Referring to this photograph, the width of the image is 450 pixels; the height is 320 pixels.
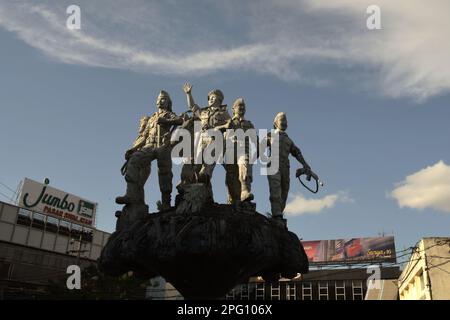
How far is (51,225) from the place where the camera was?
35656 mm

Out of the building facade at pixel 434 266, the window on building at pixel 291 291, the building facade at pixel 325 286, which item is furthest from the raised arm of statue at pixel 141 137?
the window on building at pixel 291 291

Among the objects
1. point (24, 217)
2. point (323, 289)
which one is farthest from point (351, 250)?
point (24, 217)

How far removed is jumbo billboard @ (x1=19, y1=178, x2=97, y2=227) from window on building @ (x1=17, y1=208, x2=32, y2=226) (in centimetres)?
57

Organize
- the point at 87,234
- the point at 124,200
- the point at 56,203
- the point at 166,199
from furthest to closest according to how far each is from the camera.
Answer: the point at 87,234 < the point at 56,203 < the point at 166,199 < the point at 124,200

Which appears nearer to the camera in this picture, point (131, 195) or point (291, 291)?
point (131, 195)

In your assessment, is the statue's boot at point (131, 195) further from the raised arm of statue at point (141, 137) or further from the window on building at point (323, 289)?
the window on building at point (323, 289)

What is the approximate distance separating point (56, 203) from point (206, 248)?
3397 cm

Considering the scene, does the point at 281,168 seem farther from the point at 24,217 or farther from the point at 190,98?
the point at 24,217

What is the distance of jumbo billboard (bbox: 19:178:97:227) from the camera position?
35469mm

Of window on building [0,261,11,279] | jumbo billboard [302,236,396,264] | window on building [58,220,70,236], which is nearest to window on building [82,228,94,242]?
window on building [58,220,70,236]

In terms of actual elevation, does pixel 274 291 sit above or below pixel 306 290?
below

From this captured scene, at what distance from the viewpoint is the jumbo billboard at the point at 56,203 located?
35469 millimetres

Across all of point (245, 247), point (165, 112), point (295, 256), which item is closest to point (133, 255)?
point (245, 247)
